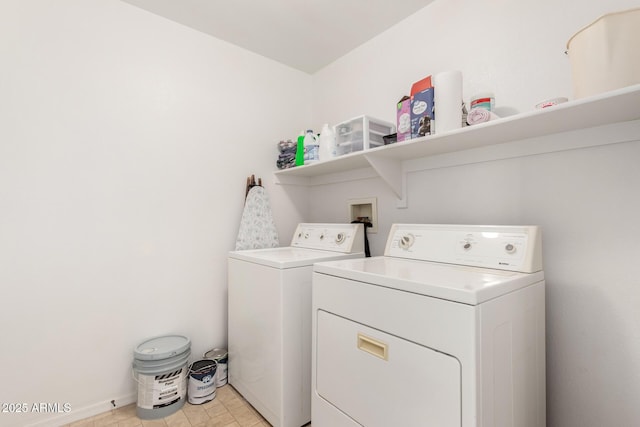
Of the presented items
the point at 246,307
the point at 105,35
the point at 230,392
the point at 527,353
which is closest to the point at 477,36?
the point at 527,353

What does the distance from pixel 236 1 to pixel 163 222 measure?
1458 mm

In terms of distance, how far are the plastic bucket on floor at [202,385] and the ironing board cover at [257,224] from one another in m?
0.80

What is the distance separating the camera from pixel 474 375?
0.79 metres

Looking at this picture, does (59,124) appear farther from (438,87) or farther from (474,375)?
(474,375)

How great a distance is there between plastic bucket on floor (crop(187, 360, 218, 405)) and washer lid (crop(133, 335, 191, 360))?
0.18 m

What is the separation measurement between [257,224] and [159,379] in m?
1.12

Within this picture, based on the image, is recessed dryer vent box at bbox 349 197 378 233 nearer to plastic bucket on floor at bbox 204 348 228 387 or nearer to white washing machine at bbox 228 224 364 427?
white washing machine at bbox 228 224 364 427

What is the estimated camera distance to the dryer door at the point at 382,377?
860mm

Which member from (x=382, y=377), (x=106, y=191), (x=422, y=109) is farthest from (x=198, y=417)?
(x=422, y=109)

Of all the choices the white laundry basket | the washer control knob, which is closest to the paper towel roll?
the white laundry basket

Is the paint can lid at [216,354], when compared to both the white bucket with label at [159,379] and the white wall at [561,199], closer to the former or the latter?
the white bucket with label at [159,379]

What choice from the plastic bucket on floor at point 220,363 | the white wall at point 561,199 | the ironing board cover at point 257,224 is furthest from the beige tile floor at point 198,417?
the white wall at point 561,199

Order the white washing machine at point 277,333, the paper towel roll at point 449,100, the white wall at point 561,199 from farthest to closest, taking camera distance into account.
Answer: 1. the white washing machine at point 277,333
2. the paper towel roll at point 449,100
3. the white wall at point 561,199

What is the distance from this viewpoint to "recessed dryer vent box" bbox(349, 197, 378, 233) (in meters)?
2.02
